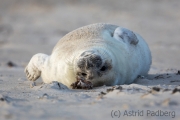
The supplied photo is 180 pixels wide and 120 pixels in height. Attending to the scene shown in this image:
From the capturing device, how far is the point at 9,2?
73.0 feet

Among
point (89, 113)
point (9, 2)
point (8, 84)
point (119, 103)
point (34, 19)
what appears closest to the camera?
point (89, 113)

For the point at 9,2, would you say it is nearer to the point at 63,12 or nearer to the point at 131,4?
the point at 63,12

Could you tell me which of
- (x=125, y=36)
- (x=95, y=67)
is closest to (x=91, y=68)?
(x=95, y=67)

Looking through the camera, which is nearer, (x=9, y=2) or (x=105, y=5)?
(x=105, y=5)

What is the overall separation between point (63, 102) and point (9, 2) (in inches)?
748

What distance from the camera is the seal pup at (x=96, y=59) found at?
15.8 feet

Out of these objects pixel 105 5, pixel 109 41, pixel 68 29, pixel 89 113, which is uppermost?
pixel 105 5

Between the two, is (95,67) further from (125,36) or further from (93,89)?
(125,36)

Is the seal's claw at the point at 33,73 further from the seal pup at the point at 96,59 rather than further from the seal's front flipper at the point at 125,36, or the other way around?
the seal's front flipper at the point at 125,36

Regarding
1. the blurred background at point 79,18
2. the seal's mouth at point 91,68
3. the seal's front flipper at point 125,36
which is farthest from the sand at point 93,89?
the seal's front flipper at point 125,36

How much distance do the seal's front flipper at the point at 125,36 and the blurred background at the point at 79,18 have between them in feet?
24.1

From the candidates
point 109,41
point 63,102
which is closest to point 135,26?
point 109,41

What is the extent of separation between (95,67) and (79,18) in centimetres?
1452

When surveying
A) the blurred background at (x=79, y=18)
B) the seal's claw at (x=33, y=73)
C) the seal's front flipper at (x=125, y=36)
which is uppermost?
the blurred background at (x=79, y=18)
